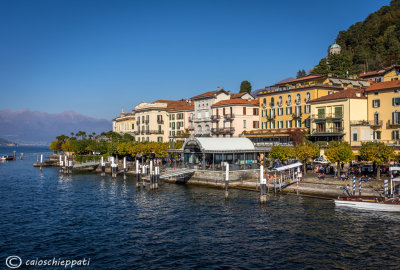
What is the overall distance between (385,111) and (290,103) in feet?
68.8

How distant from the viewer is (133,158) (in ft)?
333

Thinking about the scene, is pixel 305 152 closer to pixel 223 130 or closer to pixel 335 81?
pixel 335 81

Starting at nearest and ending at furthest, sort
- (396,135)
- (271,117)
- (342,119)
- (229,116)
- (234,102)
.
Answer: (396,135) < (342,119) < (271,117) < (234,102) < (229,116)

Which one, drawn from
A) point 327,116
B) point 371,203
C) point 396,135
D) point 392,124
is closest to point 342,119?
point 327,116

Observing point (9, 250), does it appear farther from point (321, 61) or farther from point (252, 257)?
point (321, 61)

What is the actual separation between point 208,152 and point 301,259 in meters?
35.2

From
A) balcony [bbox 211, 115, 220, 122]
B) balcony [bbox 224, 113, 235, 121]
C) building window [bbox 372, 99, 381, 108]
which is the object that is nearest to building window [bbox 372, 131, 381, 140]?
building window [bbox 372, 99, 381, 108]

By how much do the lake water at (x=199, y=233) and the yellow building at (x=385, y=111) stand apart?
28.2 metres

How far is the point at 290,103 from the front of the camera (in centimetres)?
8388

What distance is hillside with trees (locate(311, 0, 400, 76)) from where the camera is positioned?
112 meters

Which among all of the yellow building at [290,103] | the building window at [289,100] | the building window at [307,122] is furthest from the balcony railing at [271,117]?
the building window at [307,122]

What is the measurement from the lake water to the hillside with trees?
240 ft

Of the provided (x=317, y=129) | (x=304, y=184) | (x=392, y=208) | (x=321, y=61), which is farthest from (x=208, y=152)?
(x=321, y=61)

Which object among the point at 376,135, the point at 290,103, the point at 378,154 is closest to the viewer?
the point at 378,154
